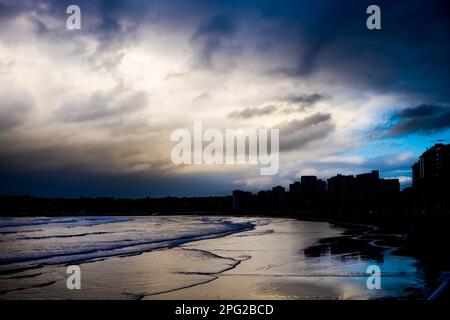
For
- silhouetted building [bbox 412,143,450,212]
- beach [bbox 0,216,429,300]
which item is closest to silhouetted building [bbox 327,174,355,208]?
silhouetted building [bbox 412,143,450,212]

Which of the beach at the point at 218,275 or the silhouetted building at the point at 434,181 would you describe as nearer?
the beach at the point at 218,275

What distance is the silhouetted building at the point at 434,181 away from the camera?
101188 millimetres

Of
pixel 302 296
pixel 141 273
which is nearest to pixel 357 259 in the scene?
pixel 302 296

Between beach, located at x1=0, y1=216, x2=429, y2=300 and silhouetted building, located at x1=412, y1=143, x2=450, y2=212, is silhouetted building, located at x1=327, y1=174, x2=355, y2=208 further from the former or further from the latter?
beach, located at x1=0, y1=216, x2=429, y2=300

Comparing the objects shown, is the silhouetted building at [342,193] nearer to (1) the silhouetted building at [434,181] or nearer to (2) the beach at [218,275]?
(1) the silhouetted building at [434,181]

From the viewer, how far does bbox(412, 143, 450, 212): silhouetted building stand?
101 m

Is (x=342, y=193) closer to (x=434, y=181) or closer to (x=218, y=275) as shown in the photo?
(x=434, y=181)

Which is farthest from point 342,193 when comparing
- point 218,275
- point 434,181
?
point 218,275

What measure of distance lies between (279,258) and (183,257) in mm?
5383

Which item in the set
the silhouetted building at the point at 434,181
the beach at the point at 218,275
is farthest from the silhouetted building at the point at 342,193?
the beach at the point at 218,275

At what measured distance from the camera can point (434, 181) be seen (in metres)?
116
